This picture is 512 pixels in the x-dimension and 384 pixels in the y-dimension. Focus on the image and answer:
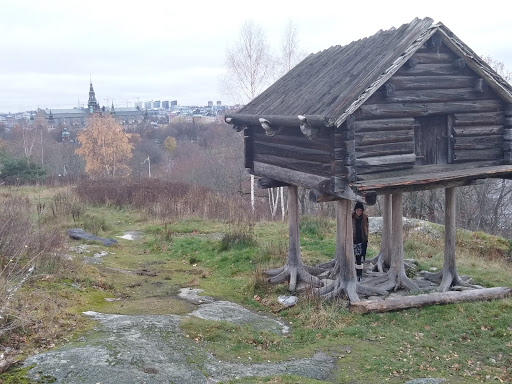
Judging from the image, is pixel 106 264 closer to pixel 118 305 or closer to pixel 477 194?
pixel 118 305

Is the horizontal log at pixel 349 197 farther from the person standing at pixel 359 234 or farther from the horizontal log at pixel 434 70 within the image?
the horizontal log at pixel 434 70

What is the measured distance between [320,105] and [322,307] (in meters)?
3.49

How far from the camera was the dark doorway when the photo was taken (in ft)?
29.8

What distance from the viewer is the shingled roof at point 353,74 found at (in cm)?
796

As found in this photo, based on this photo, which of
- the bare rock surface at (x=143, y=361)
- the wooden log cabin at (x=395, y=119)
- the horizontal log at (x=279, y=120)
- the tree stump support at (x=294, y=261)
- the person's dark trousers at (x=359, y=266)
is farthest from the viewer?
the tree stump support at (x=294, y=261)

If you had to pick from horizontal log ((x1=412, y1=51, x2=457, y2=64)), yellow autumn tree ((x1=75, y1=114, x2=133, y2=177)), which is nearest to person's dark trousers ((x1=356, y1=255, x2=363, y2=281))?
horizontal log ((x1=412, y1=51, x2=457, y2=64))

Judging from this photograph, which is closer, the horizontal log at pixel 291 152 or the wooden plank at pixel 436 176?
the wooden plank at pixel 436 176

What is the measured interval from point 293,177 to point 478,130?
11.4ft

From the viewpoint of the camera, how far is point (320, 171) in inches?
345

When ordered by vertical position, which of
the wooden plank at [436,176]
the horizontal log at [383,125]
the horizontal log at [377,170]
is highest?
the horizontal log at [383,125]

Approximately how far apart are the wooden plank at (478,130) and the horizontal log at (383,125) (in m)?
1.03

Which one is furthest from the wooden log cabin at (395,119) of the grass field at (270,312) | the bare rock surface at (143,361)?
the bare rock surface at (143,361)

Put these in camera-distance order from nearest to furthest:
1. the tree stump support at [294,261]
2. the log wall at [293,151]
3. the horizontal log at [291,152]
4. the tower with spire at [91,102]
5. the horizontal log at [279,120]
→ the horizontal log at [279,120]
the log wall at [293,151]
the horizontal log at [291,152]
the tree stump support at [294,261]
the tower with spire at [91,102]

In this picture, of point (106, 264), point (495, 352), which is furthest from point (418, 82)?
point (106, 264)
